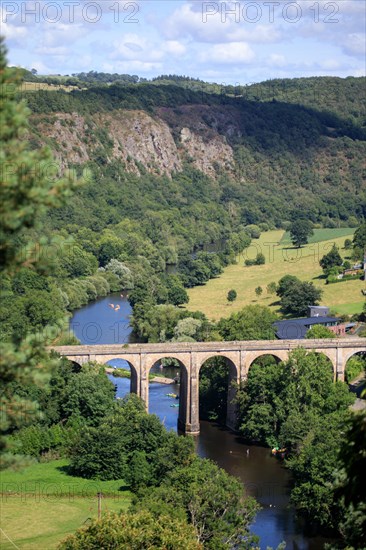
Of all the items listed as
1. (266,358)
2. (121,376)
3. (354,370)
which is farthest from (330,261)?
(266,358)

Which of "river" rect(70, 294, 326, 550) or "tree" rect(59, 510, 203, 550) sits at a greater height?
"tree" rect(59, 510, 203, 550)

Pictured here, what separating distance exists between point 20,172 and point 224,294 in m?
115

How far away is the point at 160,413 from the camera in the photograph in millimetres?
84938

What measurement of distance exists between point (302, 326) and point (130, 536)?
5703 cm

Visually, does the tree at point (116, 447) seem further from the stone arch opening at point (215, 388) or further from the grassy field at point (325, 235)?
the grassy field at point (325, 235)

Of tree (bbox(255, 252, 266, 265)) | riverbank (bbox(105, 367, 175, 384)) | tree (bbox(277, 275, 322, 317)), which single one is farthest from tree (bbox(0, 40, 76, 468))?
tree (bbox(255, 252, 266, 265))

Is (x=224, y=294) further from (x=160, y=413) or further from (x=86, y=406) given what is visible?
(x=86, y=406)

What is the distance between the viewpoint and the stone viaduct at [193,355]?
8169cm

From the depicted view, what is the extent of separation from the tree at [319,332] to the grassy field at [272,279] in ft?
58.9

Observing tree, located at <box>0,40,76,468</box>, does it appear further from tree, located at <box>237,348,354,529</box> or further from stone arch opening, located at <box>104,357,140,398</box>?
stone arch opening, located at <box>104,357,140,398</box>

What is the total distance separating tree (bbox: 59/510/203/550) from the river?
13.3 meters

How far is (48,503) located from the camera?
63062 mm

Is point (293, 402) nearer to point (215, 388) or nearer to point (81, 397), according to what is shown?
point (215, 388)

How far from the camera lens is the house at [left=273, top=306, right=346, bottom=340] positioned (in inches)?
3775
